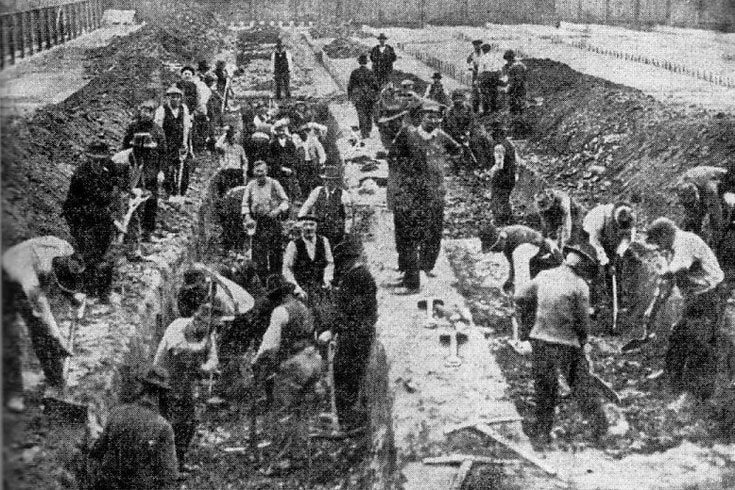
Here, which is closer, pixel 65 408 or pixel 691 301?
pixel 65 408

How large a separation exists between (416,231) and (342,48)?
595 centimetres

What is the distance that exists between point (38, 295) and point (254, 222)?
2.80 metres

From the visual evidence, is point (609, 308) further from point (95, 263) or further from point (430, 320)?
point (95, 263)

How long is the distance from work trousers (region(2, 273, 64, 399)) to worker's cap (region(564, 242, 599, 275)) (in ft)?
13.9

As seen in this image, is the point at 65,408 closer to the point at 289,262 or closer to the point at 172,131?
the point at 289,262

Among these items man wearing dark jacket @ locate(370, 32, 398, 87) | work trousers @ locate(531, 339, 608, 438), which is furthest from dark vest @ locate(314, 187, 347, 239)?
man wearing dark jacket @ locate(370, 32, 398, 87)

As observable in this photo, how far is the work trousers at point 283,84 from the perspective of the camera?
1376 cm

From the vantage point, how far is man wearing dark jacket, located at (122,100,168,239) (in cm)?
978

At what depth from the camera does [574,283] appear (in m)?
6.53

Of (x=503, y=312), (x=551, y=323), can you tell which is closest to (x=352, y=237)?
(x=503, y=312)

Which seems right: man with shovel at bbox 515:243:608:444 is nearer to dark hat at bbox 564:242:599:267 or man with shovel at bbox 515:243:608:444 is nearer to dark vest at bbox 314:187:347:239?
dark hat at bbox 564:242:599:267

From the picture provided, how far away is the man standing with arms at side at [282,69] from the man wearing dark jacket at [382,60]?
189 centimetres

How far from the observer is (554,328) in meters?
6.54

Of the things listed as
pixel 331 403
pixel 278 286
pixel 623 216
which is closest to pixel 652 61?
pixel 623 216
